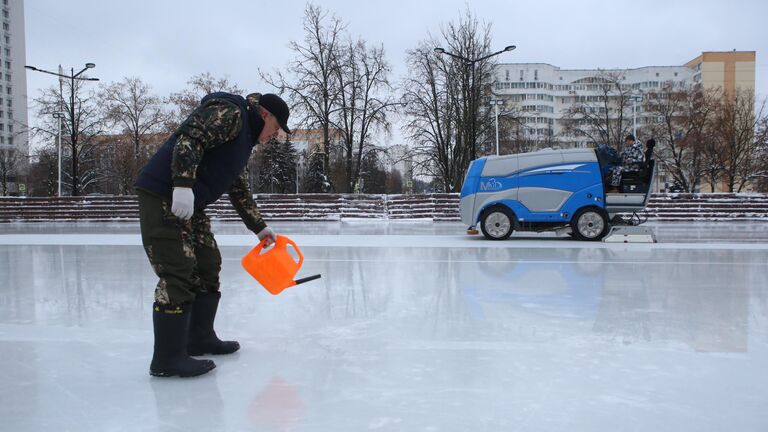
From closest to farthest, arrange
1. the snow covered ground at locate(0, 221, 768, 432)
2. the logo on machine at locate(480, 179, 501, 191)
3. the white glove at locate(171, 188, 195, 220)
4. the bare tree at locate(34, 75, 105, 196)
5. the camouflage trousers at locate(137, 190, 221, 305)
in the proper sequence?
the snow covered ground at locate(0, 221, 768, 432)
the white glove at locate(171, 188, 195, 220)
the camouflage trousers at locate(137, 190, 221, 305)
the logo on machine at locate(480, 179, 501, 191)
the bare tree at locate(34, 75, 105, 196)

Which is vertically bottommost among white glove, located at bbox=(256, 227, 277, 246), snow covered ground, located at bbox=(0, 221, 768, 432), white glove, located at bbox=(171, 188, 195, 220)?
snow covered ground, located at bbox=(0, 221, 768, 432)

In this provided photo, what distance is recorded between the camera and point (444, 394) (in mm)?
2602

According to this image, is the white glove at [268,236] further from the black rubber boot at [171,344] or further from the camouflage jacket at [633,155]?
the camouflage jacket at [633,155]

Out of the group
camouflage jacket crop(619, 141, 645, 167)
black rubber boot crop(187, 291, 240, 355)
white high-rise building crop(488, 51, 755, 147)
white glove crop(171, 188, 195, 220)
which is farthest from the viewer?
white high-rise building crop(488, 51, 755, 147)

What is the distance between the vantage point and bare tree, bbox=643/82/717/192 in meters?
32.3

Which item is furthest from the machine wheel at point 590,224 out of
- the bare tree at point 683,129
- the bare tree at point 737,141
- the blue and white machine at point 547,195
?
the bare tree at point 683,129

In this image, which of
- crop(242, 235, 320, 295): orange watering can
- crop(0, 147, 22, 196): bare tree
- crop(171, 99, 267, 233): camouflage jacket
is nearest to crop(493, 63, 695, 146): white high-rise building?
crop(0, 147, 22, 196): bare tree

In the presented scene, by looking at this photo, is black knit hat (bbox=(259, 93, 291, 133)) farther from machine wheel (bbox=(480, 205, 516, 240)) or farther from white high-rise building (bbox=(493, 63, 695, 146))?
white high-rise building (bbox=(493, 63, 695, 146))

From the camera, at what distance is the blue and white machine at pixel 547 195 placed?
10531 mm

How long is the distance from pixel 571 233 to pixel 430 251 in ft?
12.3

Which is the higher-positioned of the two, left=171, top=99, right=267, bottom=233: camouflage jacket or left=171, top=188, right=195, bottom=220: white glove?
left=171, top=99, right=267, bottom=233: camouflage jacket

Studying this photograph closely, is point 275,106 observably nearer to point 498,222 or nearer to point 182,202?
point 182,202

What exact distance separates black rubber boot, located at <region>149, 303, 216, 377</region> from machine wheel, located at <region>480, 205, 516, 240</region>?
8741 mm

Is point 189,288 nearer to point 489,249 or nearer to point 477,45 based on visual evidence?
point 489,249
